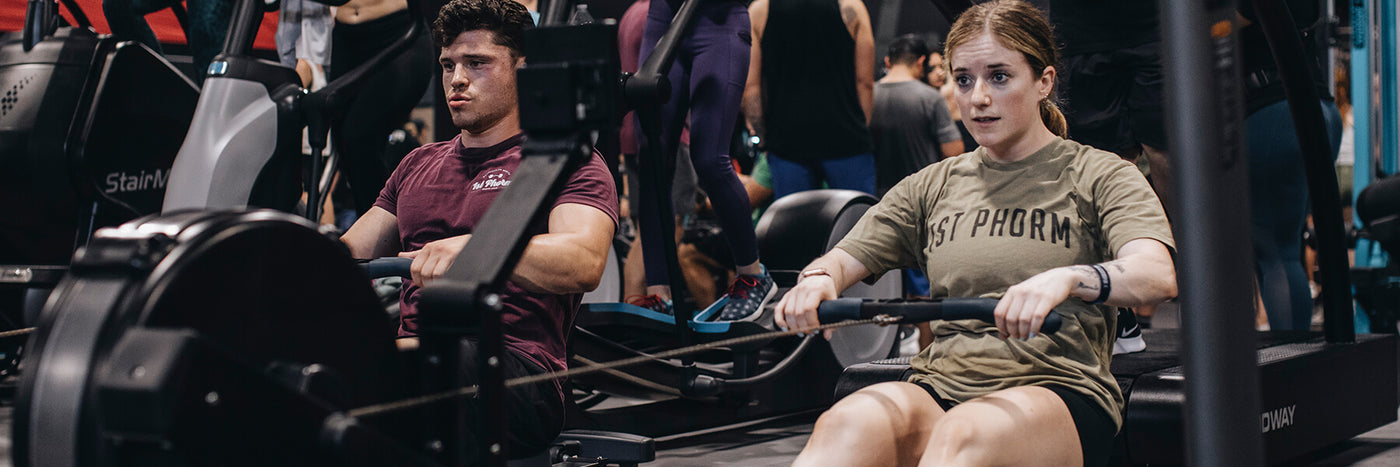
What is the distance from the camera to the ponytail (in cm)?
191

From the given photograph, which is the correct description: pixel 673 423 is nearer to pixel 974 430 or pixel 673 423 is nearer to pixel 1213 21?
pixel 974 430

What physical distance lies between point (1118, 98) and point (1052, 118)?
4.17ft

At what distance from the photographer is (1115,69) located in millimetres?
3088

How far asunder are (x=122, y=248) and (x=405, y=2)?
286 cm

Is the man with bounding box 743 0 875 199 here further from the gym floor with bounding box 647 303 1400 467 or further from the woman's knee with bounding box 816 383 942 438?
the woman's knee with bounding box 816 383 942 438

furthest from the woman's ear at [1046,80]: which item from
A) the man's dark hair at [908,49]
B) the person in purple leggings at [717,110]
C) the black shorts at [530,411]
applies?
the man's dark hair at [908,49]

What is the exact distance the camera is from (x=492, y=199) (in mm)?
2037

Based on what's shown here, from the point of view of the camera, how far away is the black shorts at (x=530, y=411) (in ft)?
5.99

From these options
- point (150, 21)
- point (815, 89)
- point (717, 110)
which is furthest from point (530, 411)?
point (150, 21)

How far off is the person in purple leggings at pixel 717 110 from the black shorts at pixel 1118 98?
958mm

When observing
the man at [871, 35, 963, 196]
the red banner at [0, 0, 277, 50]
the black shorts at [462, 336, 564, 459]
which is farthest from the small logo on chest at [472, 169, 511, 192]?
the man at [871, 35, 963, 196]

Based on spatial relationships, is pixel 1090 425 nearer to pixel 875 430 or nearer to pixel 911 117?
pixel 875 430

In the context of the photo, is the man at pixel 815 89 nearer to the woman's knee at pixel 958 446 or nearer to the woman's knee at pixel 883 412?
the woman's knee at pixel 883 412

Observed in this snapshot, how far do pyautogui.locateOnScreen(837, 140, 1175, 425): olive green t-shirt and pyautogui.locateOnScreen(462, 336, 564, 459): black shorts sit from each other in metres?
0.52
